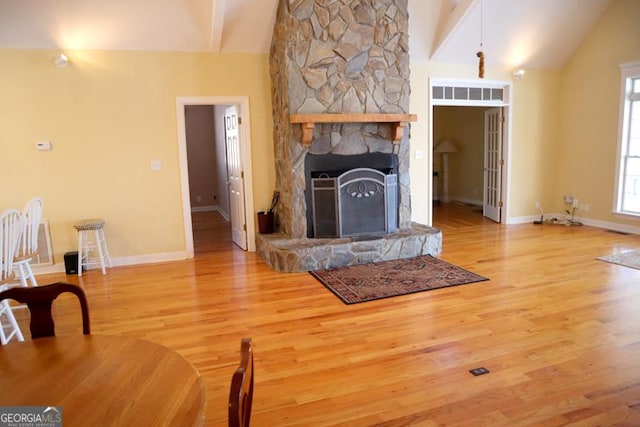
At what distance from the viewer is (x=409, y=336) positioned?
9.85 feet

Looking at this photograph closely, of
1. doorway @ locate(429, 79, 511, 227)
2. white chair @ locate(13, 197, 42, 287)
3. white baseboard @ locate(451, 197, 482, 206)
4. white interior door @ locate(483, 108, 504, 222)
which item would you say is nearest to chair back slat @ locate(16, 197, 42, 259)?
white chair @ locate(13, 197, 42, 287)

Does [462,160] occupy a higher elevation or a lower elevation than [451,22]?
lower

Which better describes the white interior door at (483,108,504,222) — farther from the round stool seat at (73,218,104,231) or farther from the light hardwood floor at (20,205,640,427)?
the round stool seat at (73,218,104,231)

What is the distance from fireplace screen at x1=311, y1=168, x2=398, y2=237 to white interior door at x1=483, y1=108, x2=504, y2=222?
9.46 feet

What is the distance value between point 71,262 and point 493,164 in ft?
21.1

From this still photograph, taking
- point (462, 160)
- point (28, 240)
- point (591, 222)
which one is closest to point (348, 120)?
point (28, 240)

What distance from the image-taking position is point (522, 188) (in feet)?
22.9

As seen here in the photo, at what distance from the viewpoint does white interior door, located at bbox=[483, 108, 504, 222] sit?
696 cm

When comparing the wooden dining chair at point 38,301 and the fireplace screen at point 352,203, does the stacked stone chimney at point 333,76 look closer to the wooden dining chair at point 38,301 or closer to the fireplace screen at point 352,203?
the fireplace screen at point 352,203

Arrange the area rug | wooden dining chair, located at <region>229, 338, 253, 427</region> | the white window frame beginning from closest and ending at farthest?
wooden dining chair, located at <region>229, 338, 253, 427</region>, the area rug, the white window frame

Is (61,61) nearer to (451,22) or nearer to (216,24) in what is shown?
(216,24)

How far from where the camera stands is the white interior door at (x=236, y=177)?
218 inches

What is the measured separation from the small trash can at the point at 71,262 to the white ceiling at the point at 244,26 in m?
2.27

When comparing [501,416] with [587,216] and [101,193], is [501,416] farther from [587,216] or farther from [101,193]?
[587,216]
